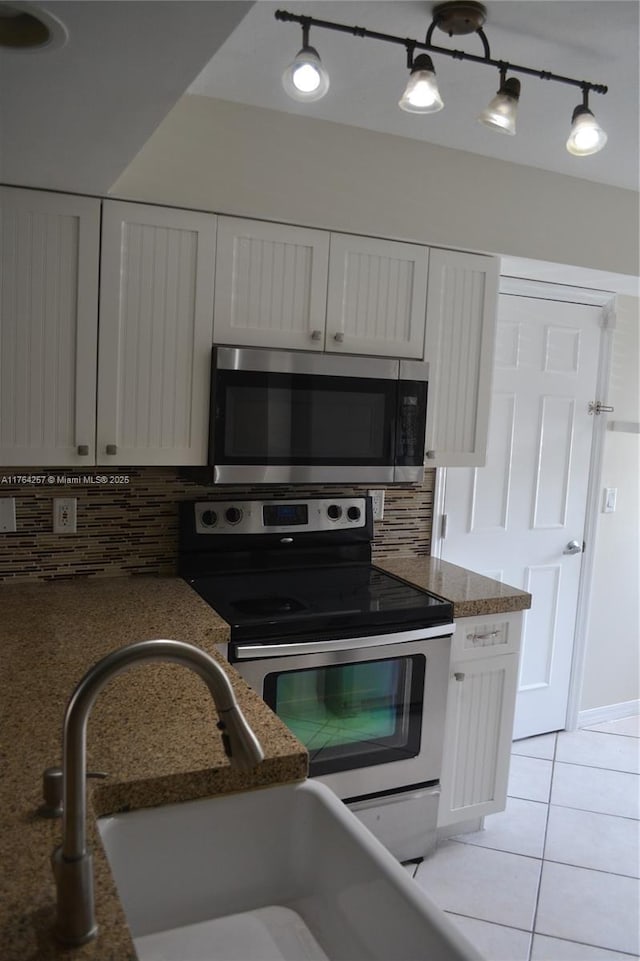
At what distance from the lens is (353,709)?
2402mm

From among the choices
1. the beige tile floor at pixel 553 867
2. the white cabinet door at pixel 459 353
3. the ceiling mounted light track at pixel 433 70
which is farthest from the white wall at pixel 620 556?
the ceiling mounted light track at pixel 433 70

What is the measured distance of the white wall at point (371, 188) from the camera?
2355mm

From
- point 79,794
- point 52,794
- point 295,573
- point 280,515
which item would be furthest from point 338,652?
point 79,794

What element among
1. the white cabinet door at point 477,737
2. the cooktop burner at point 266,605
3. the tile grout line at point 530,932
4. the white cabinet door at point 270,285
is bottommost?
the tile grout line at point 530,932

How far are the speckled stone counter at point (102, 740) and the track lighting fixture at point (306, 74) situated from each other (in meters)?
1.39

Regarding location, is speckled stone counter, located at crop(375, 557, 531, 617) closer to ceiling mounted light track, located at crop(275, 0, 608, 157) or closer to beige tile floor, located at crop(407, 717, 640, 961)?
beige tile floor, located at crop(407, 717, 640, 961)

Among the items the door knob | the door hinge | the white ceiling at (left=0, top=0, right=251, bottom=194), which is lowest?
the door knob

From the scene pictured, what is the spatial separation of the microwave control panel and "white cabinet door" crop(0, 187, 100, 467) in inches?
21.2

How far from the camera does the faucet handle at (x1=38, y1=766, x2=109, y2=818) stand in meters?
1.08

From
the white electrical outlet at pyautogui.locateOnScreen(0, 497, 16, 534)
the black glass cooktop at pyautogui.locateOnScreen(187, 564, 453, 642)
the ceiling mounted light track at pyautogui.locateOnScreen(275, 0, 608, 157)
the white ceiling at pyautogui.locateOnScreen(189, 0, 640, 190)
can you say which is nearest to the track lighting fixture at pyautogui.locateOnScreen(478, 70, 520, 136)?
the ceiling mounted light track at pyautogui.locateOnScreen(275, 0, 608, 157)

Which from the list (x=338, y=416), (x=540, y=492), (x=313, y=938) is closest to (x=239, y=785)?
(x=313, y=938)

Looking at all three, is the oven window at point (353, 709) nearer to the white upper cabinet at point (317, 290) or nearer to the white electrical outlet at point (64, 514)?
the white electrical outlet at point (64, 514)

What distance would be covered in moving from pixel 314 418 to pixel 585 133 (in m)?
1.16

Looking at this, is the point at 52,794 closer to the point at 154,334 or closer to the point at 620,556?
the point at 154,334
